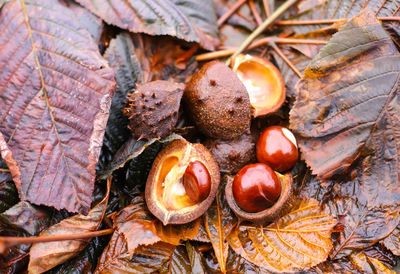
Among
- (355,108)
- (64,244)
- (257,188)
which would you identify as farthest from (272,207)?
(64,244)

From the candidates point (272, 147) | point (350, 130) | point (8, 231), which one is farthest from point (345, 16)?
point (8, 231)

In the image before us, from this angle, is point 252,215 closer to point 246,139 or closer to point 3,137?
point 246,139

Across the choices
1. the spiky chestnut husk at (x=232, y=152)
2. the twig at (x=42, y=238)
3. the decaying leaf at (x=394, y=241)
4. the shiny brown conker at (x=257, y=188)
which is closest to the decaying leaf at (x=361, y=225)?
the decaying leaf at (x=394, y=241)

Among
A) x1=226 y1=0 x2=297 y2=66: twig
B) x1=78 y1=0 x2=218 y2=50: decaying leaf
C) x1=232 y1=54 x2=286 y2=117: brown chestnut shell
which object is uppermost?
x1=78 y1=0 x2=218 y2=50: decaying leaf

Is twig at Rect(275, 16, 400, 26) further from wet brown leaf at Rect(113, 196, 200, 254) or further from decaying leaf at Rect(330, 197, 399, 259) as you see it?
wet brown leaf at Rect(113, 196, 200, 254)

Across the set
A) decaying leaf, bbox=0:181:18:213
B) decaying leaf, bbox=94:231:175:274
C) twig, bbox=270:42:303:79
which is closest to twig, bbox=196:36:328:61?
twig, bbox=270:42:303:79

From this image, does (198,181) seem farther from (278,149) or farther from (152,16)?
(152,16)

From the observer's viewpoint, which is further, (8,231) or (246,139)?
(246,139)
